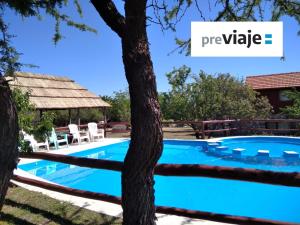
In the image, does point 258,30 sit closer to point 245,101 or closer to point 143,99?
point 143,99

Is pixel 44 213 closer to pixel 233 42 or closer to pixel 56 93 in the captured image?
pixel 233 42

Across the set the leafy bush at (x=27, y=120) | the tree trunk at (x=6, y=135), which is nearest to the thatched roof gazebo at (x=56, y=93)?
the leafy bush at (x=27, y=120)

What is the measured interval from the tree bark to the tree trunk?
1299 mm

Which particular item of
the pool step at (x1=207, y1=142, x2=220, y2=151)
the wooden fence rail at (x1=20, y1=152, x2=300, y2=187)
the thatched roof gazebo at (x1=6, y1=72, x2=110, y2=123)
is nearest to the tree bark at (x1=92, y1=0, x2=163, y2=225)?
the wooden fence rail at (x1=20, y1=152, x2=300, y2=187)

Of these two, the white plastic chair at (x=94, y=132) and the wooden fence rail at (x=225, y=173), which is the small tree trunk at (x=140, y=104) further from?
the white plastic chair at (x=94, y=132)

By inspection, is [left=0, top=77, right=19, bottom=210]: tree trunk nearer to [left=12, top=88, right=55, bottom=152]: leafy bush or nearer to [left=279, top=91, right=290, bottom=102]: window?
[left=12, top=88, right=55, bottom=152]: leafy bush

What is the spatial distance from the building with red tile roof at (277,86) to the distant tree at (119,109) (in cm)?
1131

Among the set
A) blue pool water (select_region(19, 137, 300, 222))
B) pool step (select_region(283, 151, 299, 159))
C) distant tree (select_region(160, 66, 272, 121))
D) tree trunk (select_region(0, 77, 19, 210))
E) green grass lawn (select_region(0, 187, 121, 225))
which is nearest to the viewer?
tree trunk (select_region(0, 77, 19, 210))

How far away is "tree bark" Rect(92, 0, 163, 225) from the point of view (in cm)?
325

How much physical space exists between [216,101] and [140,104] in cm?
1904

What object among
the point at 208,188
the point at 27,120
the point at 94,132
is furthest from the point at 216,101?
the point at 27,120

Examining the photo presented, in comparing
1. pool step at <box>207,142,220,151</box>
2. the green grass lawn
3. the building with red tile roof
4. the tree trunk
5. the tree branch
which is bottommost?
the green grass lawn

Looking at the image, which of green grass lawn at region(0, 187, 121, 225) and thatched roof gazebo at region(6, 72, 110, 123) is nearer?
green grass lawn at region(0, 187, 121, 225)

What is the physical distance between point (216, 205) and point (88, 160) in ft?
14.2
